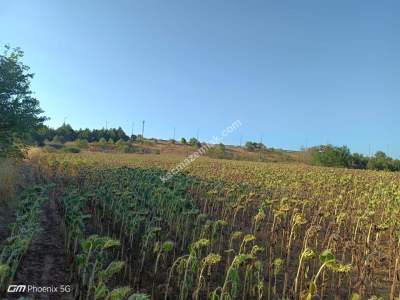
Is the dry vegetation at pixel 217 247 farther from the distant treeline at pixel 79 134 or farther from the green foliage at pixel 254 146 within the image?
the green foliage at pixel 254 146

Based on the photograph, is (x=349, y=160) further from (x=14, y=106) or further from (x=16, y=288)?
(x=16, y=288)

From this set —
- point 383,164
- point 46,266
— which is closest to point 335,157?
point 383,164

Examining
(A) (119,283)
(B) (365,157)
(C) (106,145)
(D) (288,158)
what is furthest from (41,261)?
(D) (288,158)

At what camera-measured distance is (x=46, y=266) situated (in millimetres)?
6184

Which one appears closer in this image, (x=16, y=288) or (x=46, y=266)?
(x=16, y=288)

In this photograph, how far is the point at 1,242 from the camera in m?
6.75

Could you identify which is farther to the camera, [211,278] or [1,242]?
[1,242]

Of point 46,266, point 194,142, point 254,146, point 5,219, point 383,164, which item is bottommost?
point 46,266

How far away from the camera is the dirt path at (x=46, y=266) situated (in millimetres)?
5289

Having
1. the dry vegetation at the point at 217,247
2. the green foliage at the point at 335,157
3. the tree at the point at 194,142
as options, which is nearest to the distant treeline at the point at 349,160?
the green foliage at the point at 335,157

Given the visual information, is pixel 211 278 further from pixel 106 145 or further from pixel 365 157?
pixel 106 145

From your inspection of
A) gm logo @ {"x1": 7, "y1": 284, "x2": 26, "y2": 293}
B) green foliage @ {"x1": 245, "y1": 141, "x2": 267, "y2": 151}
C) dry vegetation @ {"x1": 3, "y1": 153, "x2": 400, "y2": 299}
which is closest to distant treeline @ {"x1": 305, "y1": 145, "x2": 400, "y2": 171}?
green foliage @ {"x1": 245, "y1": 141, "x2": 267, "y2": 151}

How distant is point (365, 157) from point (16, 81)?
43.6 meters

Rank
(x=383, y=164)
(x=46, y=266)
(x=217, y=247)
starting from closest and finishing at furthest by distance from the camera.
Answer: (x=46, y=266), (x=217, y=247), (x=383, y=164)
